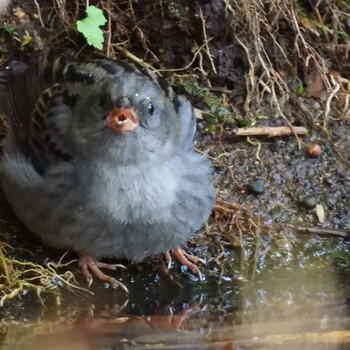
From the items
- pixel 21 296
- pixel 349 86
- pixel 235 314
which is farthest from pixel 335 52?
pixel 21 296

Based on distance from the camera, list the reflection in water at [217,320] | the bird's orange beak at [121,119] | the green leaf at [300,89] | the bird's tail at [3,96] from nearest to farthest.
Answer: the reflection in water at [217,320] < the bird's orange beak at [121,119] < the bird's tail at [3,96] < the green leaf at [300,89]

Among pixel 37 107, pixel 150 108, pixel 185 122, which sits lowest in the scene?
pixel 185 122

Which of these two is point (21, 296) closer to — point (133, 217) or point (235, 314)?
point (133, 217)

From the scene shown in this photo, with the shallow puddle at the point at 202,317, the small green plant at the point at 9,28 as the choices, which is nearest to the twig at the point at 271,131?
the shallow puddle at the point at 202,317

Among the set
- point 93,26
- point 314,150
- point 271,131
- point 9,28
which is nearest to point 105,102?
point 93,26

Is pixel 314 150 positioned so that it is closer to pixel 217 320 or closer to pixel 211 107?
pixel 211 107

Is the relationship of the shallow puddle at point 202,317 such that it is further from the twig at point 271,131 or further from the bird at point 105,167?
the twig at point 271,131
